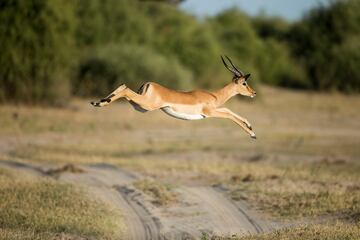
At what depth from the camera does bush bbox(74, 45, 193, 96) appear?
A: 34.6 m

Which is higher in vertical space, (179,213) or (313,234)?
(313,234)

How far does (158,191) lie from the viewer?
14.2m

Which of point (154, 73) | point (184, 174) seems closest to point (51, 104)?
point (154, 73)

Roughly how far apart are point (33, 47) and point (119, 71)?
4708mm

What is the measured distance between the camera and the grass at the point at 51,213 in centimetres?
1088

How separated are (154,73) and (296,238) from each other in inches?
1001

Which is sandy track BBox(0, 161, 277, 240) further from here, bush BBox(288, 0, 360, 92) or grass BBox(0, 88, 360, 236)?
bush BBox(288, 0, 360, 92)

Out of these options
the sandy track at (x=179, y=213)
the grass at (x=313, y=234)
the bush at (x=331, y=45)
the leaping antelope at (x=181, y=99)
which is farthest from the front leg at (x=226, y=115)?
the bush at (x=331, y=45)

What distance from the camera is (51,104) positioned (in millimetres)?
32031

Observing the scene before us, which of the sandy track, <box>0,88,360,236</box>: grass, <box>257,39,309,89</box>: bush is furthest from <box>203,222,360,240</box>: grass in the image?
<box>257,39,309,89</box>: bush

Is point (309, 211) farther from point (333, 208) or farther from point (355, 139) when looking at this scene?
point (355, 139)

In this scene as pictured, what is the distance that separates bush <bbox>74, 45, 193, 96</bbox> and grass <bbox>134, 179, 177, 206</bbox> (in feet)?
63.0

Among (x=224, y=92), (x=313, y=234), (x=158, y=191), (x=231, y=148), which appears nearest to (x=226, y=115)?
(x=224, y=92)

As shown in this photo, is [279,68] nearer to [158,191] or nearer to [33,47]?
[33,47]
